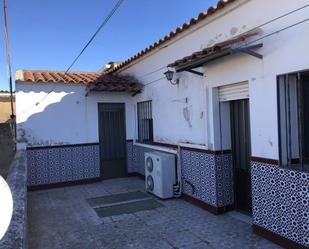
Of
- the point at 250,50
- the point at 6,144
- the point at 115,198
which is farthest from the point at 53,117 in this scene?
the point at 250,50

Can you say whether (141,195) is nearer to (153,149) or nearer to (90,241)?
(153,149)

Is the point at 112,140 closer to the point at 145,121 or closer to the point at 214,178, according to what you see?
the point at 145,121

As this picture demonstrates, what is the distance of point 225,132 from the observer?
22.9 ft

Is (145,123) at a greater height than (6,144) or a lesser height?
greater

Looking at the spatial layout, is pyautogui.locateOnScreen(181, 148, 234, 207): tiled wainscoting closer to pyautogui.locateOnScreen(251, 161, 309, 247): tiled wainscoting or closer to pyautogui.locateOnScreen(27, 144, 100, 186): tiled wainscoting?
pyautogui.locateOnScreen(251, 161, 309, 247): tiled wainscoting

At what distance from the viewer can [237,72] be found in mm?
6051

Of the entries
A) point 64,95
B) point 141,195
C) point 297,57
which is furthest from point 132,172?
point 297,57

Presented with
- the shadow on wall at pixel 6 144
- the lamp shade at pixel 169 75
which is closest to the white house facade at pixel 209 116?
the lamp shade at pixel 169 75

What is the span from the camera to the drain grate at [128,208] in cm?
749

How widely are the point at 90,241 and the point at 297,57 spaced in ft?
15.6

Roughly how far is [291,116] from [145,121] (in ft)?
21.4

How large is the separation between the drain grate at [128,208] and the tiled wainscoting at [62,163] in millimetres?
3207

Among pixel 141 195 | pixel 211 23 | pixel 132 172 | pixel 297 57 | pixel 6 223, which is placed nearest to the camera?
pixel 6 223

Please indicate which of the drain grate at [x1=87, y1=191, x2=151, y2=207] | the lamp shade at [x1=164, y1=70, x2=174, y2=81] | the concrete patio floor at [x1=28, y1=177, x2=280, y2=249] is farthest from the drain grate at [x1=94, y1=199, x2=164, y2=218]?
the lamp shade at [x1=164, y1=70, x2=174, y2=81]
